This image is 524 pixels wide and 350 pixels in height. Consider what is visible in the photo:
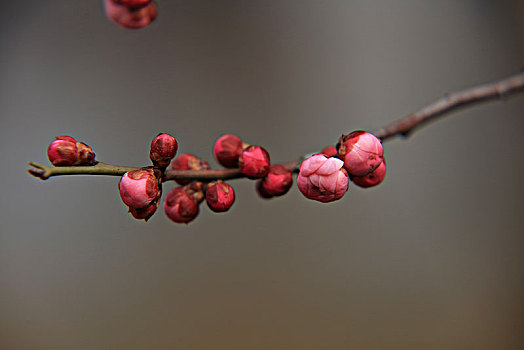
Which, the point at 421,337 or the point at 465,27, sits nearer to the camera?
the point at 465,27

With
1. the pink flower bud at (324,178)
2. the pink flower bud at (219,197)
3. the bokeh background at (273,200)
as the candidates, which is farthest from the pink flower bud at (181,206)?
the bokeh background at (273,200)

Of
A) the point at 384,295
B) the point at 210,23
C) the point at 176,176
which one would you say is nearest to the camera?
the point at 176,176

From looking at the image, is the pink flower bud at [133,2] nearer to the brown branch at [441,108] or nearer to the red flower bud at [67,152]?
the red flower bud at [67,152]

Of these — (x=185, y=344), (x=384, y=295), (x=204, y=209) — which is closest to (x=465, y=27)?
(x=384, y=295)

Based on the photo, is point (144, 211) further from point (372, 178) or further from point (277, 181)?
point (372, 178)

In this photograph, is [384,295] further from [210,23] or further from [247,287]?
[210,23]

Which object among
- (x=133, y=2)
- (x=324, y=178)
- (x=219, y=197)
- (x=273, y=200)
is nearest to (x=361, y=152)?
(x=324, y=178)
